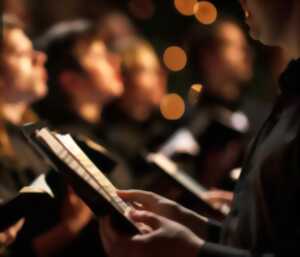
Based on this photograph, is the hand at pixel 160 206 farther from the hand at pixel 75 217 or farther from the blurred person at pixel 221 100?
the blurred person at pixel 221 100

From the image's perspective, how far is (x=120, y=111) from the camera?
4234 millimetres

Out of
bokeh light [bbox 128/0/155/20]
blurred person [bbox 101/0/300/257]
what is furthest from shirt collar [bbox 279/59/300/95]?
bokeh light [bbox 128/0/155/20]

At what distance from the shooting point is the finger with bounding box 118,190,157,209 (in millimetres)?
1711

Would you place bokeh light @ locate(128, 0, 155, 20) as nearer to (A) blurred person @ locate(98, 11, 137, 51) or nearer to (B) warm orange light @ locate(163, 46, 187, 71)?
(A) blurred person @ locate(98, 11, 137, 51)

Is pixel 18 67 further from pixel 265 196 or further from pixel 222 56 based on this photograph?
pixel 265 196

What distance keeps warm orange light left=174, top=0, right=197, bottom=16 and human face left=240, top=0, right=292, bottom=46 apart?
3.72m

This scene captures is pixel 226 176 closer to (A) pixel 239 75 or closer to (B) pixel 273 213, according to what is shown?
(A) pixel 239 75

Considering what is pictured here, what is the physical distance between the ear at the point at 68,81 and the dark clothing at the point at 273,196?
6.96ft

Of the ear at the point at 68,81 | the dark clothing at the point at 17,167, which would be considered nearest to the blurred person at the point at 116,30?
the ear at the point at 68,81

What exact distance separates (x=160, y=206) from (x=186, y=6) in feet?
12.3

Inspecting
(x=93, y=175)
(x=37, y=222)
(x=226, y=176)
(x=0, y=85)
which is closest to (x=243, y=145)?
(x=226, y=176)

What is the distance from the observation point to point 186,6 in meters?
5.34

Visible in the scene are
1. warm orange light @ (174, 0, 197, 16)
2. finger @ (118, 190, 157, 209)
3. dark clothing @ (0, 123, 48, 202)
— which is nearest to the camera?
finger @ (118, 190, 157, 209)

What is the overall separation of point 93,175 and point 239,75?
294cm
